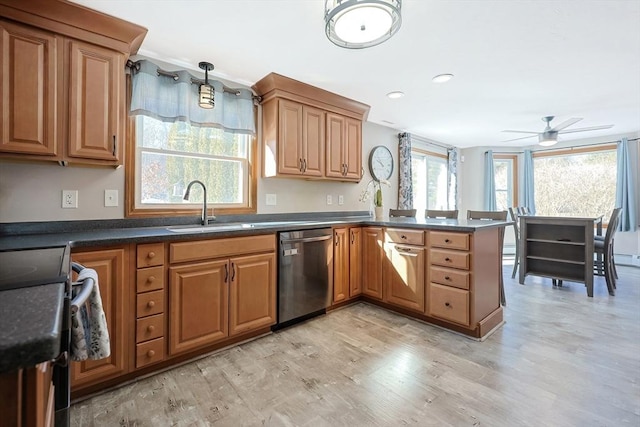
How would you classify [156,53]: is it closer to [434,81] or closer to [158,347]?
[158,347]

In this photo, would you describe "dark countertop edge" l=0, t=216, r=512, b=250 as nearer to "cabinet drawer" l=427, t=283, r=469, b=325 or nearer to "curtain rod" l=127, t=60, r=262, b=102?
"cabinet drawer" l=427, t=283, r=469, b=325

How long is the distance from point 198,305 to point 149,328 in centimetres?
32

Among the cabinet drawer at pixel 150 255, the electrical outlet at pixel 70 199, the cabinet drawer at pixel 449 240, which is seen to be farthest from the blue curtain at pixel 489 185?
the electrical outlet at pixel 70 199

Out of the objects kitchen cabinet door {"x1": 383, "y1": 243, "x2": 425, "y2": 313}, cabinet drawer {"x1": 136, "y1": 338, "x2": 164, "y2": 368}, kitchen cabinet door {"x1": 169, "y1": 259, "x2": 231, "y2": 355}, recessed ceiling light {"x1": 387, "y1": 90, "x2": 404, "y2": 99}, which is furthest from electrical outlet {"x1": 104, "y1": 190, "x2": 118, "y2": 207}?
recessed ceiling light {"x1": 387, "y1": 90, "x2": 404, "y2": 99}

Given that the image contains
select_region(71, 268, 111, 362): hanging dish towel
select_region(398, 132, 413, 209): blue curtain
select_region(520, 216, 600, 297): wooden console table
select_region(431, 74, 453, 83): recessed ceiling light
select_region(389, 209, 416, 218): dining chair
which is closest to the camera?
select_region(71, 268, 111, 362): hanging dish towel

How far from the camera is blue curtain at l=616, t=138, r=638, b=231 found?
504 cm

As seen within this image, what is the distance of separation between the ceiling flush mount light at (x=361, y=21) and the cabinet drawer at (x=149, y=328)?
2.06 m

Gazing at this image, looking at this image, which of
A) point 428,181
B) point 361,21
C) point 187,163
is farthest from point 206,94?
point 428,181

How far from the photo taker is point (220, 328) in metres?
2.22

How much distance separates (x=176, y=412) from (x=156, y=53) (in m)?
2.58

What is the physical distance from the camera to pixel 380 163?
4582 millimetres

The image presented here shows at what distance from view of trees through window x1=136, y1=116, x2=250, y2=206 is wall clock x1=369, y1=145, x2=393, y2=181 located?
2.09 metres

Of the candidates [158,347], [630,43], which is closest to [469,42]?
[630,43]

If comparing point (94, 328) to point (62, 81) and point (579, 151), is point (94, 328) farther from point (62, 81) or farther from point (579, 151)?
point (579, 151)
